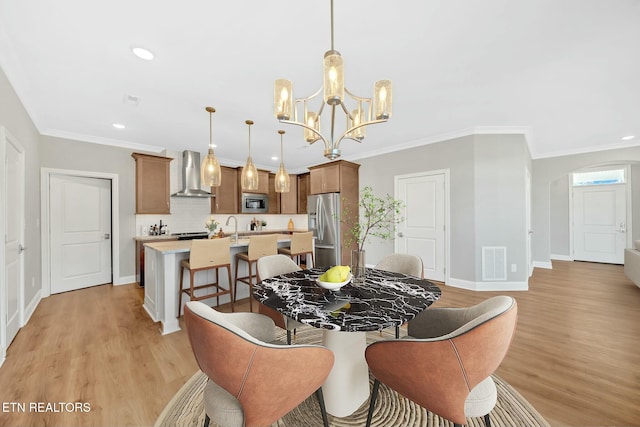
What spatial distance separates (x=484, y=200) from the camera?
152 inches

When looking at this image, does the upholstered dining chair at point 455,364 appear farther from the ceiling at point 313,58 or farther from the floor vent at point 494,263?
the floor vent at point 494,263

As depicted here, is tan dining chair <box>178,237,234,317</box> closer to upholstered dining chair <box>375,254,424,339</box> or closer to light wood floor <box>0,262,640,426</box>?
light wood floor <box>0,262,640,426</box>

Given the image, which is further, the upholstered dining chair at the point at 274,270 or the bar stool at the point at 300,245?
the bar stool at the point at 300,245

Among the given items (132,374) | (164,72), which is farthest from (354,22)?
(132,374)

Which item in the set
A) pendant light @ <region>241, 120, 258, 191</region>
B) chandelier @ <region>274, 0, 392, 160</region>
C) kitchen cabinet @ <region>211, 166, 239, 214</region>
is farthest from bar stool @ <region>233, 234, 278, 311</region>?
kitchen cabinet @ <region>211, 166, 239, 214</region>

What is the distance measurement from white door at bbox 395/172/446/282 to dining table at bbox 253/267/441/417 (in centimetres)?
284

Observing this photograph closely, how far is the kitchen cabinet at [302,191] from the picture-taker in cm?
651

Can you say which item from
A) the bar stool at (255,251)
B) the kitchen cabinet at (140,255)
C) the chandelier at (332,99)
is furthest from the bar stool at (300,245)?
the kitchen cabinet at (140,255)

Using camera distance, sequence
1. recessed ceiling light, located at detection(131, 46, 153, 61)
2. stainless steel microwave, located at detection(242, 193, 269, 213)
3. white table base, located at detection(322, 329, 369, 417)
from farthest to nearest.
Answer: stainless steel microwave, located at detection(242, 193, 269, 213), recessed ceiling light, located at detection(131, 46, 153, 61), white table base, located at detection(322, 329, 369, 417)

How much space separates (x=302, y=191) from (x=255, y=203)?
1332 millimetres

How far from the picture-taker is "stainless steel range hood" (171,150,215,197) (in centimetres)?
480

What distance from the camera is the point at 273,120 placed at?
346 cm

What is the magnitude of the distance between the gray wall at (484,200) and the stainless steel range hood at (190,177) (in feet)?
15.3

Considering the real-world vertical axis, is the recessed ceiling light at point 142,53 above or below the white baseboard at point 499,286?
above
